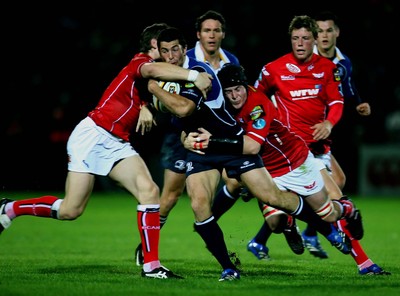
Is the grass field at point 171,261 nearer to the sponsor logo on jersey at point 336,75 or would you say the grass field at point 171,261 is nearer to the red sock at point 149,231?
the red sock at point 149,231

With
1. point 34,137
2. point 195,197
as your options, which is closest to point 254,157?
point 195,197

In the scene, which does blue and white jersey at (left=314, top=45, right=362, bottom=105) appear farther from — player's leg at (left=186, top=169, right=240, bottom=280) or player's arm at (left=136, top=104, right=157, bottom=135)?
player's leg at (left=186, top=169, right=240, bottom=280)

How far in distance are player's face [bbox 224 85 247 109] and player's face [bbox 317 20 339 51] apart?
226 centimetres

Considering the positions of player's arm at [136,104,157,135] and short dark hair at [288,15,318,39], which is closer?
player's arm at [136,104,157,135]

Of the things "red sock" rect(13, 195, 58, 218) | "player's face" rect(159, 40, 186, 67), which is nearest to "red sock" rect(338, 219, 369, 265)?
"player's face" rect(159, 40, 186, 67)

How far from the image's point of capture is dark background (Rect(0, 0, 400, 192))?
2095 cm

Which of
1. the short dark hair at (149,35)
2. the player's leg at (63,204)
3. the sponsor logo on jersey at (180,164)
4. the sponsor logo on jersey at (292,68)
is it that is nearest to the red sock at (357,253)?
the sponsor logo on jersey at (292,68)

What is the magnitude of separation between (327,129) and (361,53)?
1388cm

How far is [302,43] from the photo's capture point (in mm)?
8977

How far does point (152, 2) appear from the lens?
21516 millimetres

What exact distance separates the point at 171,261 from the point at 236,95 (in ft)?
8.36

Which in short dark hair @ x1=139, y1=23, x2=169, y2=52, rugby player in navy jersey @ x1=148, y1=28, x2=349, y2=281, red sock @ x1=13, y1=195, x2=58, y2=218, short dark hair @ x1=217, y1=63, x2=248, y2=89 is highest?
short dark hair @ x1=139, y1=23, x2=169, y2=52

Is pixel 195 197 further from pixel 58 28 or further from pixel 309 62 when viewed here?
pixel 58 28

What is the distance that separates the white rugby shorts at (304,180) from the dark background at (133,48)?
39.0 ft
